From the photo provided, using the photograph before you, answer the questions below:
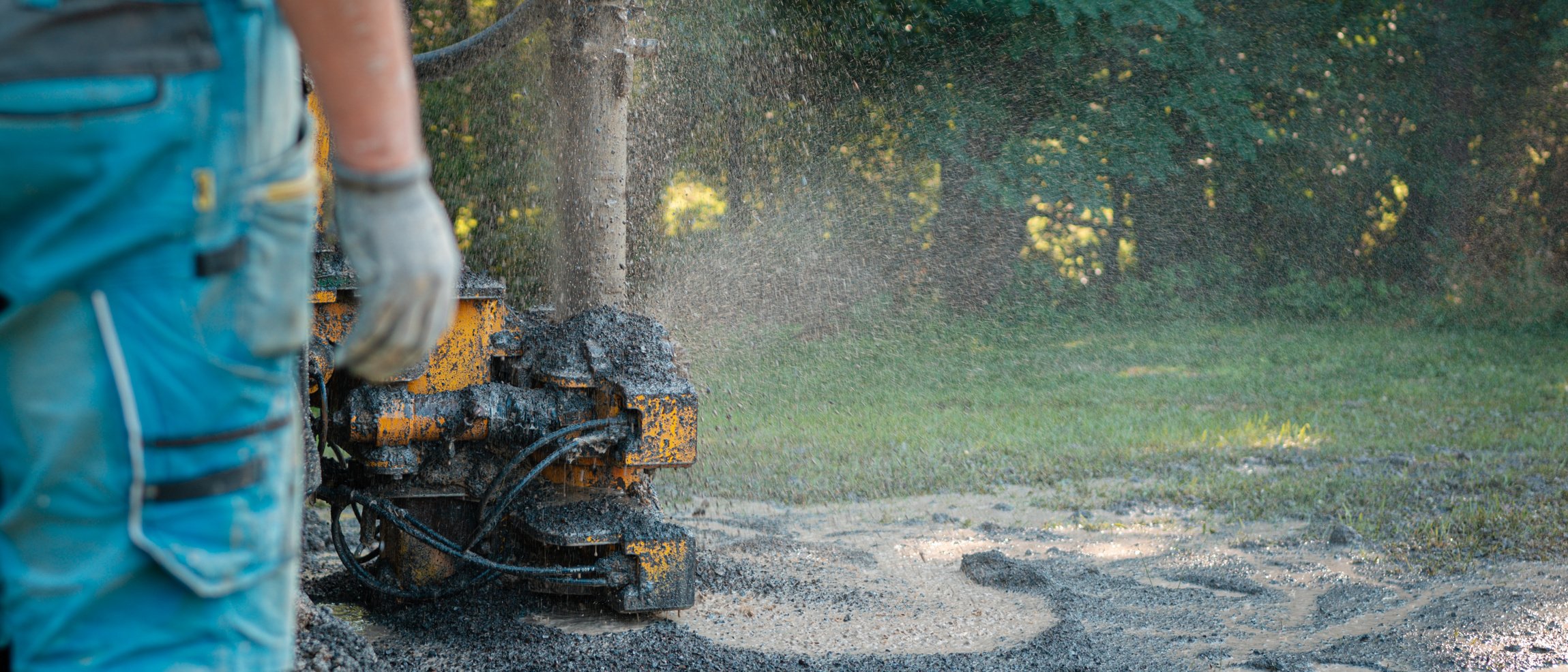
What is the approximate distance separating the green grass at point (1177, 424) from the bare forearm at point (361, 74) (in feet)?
13.1

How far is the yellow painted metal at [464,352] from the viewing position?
3594mm

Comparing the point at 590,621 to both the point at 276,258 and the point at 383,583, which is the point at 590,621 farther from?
the point at 276,258

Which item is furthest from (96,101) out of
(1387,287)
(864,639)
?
(1387,287)

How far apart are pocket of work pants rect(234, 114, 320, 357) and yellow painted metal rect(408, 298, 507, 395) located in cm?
238

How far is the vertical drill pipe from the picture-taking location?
4949mm

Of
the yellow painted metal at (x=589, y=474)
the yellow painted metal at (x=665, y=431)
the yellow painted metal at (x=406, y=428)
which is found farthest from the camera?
the yellow painted metal at (x=589, y=474)

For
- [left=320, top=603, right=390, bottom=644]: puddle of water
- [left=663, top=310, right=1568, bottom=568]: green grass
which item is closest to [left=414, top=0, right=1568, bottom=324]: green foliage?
[left=663, top=310, right=1568, bottom=568]: green grass

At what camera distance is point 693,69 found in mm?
9156

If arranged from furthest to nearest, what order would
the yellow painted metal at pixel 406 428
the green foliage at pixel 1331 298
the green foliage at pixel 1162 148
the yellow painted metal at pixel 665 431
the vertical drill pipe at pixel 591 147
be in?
the green foliage at pixel 1331 298
the green foliage at pixel 1162 148
the vertical drill pipe at pixel 591 147
the yellow painted metal at pixel 665 431
the yellow painted metal at pixel 406 428

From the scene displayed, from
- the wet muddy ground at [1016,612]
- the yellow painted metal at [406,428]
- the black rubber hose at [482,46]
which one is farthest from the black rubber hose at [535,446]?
the black rubber hose at [482,46]

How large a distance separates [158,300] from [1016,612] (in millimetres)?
3129

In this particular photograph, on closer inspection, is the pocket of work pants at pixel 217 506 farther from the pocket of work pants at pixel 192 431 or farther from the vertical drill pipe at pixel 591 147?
the vertical drill pipe at pixel 591 147

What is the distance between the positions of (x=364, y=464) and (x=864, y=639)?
1.49m

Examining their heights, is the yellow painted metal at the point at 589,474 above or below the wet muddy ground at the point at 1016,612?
above
